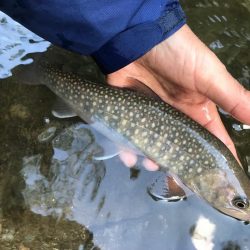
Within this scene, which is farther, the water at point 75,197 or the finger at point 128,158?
the finger at point 128,158

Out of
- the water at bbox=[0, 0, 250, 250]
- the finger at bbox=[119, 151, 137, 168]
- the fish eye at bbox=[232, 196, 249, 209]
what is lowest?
the water at bbox=[0, 0, 250, 250]

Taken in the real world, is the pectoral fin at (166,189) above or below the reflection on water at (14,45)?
above

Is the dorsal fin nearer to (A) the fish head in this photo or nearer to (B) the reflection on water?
(B) the reflection on water

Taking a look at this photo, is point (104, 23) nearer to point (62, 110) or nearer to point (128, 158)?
point (62, 110)

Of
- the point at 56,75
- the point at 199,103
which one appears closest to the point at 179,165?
the point at 199,103

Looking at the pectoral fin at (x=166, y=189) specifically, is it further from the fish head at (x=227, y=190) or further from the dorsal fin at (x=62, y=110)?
the dorsal fin at (x=62, y=110)

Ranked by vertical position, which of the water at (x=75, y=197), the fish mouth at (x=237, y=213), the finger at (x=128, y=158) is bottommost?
the water at (x=75, y=197)

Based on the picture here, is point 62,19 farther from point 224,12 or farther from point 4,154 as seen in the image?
point 224,12

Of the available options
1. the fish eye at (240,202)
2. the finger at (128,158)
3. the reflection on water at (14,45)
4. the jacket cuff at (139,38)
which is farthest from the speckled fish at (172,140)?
the reflection on water at (14,45)

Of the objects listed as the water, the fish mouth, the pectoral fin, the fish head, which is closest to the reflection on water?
the water
